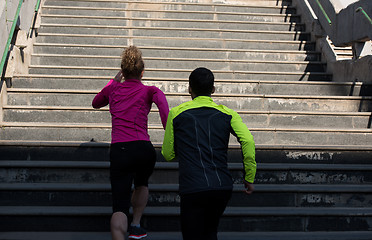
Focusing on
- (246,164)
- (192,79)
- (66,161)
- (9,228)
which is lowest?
(9,228)

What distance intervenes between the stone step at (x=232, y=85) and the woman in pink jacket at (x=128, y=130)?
3345mm

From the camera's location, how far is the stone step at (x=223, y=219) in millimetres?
5387

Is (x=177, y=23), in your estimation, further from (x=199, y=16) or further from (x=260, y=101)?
(x=260, y=101)

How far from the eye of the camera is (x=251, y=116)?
284 inches

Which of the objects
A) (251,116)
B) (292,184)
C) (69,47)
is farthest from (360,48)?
(69,47)

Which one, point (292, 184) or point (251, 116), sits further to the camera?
point (251, 116)

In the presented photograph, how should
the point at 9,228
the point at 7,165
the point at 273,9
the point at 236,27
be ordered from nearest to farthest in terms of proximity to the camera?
the point at 9,228 < the point at 7,165 < the point at 236,27 < the point at 273,9

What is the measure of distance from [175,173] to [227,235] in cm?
97

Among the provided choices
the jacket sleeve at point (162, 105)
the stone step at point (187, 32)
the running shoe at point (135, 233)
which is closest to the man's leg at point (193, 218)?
the jacket sleeve at point (162, 105)

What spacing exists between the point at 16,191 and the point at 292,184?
2.98 m

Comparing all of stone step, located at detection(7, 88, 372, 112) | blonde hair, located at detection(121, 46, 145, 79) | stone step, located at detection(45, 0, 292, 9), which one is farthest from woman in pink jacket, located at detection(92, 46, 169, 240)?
stone step, located at detection(45, 0, 292, 9)

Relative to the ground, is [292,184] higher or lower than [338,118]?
lower

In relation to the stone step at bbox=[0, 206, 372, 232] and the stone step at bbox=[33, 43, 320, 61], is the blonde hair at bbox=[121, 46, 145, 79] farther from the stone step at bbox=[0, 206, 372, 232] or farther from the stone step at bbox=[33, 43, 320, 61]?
the stone step at bbox=[33, 43, 320, 61]

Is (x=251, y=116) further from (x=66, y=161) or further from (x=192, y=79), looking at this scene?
(x=192, y=79)
